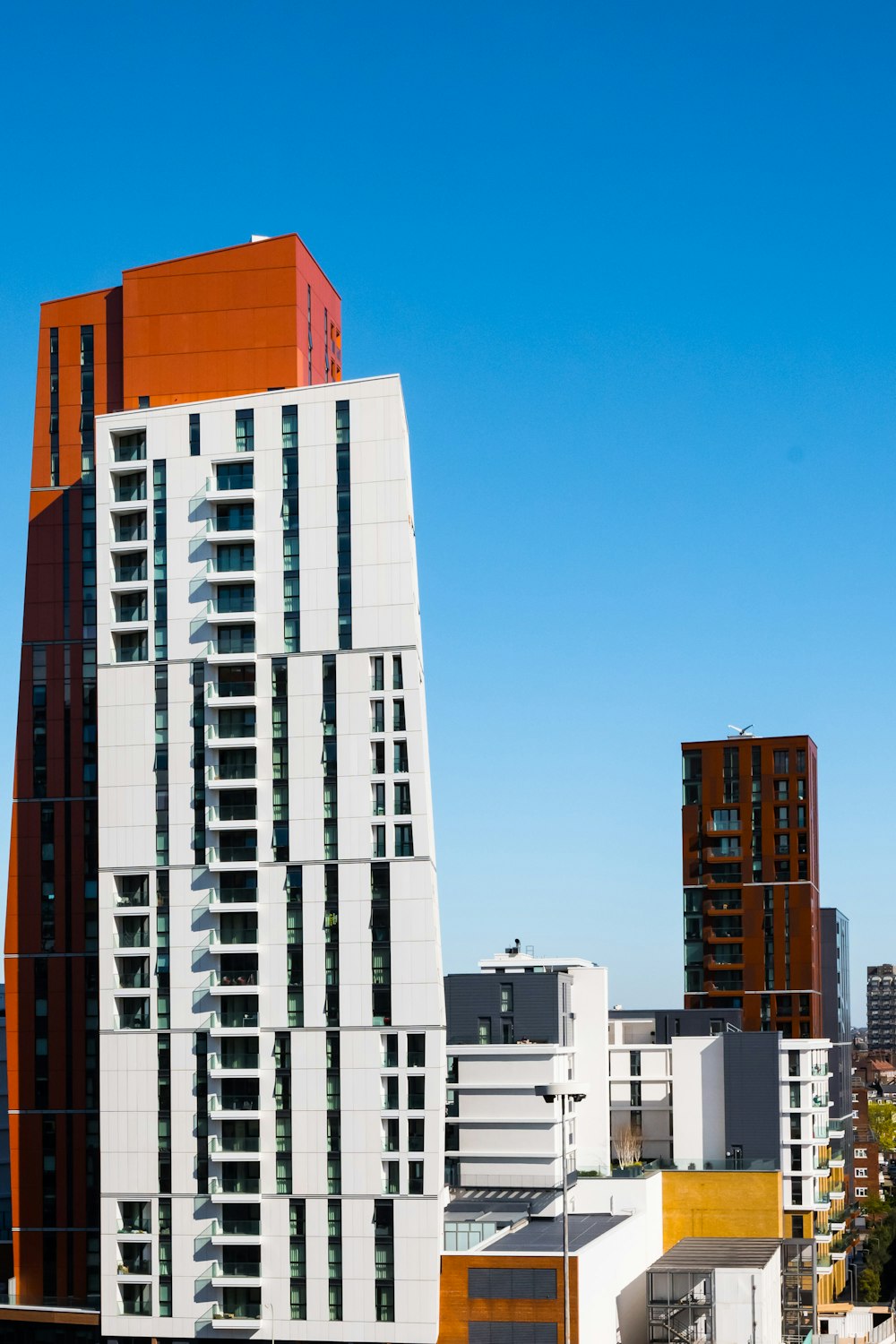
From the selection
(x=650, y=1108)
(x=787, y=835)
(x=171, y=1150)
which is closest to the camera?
(x=171, y=1150)

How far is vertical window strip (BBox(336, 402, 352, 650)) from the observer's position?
97250 millimetres

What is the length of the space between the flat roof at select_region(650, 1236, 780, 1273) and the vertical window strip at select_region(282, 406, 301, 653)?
43.5 meters

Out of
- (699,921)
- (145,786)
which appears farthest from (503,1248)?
(699,921)

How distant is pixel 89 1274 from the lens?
341 feet

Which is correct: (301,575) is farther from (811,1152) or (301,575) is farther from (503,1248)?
(811,1152)

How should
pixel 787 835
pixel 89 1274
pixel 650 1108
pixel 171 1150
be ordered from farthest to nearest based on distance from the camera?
pixel 787 835, pixel 650 1108, pixel 89 1274, pixel 171 1150

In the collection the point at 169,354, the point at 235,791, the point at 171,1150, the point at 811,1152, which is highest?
the point at 169,354

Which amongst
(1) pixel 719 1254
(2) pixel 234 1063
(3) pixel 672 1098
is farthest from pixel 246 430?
(3) pixel 672 1098

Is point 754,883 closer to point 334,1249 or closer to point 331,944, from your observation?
point 331,944

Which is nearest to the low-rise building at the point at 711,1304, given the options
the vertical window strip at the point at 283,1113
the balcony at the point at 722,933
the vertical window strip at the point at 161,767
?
the vertical window strip at the point at 283,1113

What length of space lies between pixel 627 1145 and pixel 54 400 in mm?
73626

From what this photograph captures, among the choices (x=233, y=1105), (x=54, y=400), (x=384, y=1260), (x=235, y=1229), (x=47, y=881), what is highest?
(x=54, y=400)

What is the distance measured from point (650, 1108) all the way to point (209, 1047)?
56.4 metres

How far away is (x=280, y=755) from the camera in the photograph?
319ft
